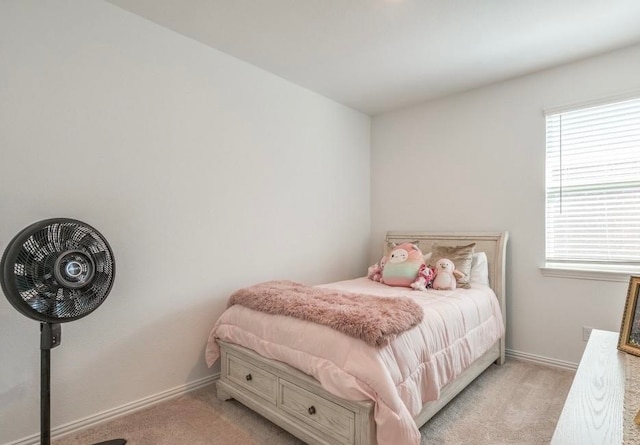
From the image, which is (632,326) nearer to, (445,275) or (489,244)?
(445,275)

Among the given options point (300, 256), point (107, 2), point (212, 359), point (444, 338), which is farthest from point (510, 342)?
point (107, 2)

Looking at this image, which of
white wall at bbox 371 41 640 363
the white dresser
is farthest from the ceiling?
the white dresser

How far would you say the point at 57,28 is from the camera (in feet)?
6.10

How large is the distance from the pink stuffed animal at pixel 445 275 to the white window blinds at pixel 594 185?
32.5 inches

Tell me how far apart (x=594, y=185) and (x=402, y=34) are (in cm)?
187

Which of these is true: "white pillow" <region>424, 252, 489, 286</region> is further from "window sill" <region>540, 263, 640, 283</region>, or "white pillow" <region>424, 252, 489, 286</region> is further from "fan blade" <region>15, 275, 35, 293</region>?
"fan blade" <region>15, 275, 35, 293</region>

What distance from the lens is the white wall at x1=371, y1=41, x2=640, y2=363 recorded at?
102 inches

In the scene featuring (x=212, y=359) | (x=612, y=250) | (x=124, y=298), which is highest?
(x=612, y=250)

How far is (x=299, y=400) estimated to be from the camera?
1.74m

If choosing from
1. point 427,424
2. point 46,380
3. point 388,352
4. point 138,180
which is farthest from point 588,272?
point 46,380

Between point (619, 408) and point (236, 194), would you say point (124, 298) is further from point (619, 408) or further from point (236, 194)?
point (619, 408)

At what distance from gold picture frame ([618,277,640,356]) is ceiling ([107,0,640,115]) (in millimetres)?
1658

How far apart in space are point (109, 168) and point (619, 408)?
2.59 metres

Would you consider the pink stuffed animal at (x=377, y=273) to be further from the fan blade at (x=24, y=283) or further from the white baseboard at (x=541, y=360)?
the fan blade at (x=24, y=283)
